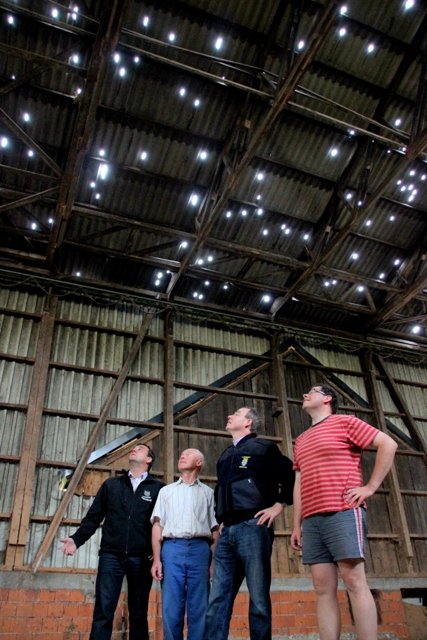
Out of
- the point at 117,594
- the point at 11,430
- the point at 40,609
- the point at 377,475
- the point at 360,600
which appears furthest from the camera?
the point at 11,430

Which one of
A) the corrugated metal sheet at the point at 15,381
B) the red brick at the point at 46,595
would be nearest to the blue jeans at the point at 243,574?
the red brick at the point at 46,595

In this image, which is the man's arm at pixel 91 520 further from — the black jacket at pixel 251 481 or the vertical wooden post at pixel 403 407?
the vertical wooden post at pixel 403 407

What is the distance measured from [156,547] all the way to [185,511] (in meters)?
0.37

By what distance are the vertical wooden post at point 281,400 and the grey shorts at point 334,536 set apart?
22.2 ft

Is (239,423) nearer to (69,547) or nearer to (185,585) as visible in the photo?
(185,585)

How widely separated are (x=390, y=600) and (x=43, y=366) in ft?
22.9

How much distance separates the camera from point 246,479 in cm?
325

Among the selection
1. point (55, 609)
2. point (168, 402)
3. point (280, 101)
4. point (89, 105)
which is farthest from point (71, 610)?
point (280, 101)

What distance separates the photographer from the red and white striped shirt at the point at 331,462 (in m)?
2.79

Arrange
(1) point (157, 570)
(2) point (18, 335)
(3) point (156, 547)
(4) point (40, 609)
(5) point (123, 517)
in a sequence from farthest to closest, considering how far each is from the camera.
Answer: (2) point (18, 335)
(4) point (40, 609)
(5) point (123, 517)
(3) point (156, 547)
(1) point (157, 570)

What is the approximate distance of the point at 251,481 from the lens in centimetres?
324

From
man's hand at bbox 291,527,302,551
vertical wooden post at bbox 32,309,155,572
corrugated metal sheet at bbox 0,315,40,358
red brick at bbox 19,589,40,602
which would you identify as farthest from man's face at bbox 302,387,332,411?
corrugated metal sheet at bbox 0,315,40,358

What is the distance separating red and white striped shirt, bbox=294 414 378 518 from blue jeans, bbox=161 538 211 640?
3.18 ft

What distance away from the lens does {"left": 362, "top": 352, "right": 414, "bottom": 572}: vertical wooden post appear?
957 centimetres
